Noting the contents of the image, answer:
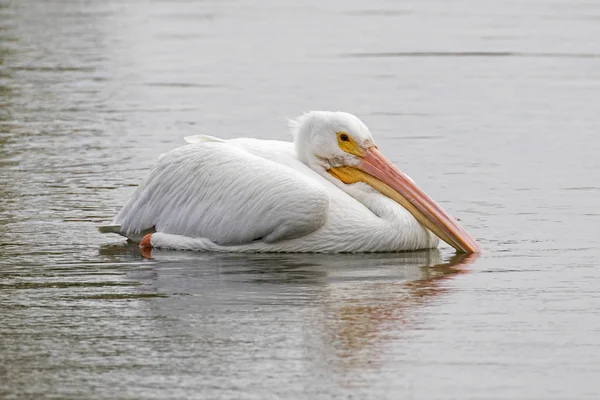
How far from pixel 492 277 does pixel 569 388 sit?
192 centimetres

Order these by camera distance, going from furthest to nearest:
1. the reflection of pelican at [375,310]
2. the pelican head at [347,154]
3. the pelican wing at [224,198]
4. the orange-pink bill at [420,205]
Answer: the pelican head at [347,154]
the orange-pink bill at [420,205]
the pelican wing at [224,198]
the reflection of pelican at [375,310]

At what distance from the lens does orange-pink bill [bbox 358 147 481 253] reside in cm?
765

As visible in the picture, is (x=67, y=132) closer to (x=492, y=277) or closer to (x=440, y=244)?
(x=440, y=244)

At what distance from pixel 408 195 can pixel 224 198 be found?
1.01 meters

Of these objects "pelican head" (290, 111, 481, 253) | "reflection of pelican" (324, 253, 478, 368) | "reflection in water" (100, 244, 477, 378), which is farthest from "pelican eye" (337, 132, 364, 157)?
"reflection of pelican" (324, 253, 478, 368)

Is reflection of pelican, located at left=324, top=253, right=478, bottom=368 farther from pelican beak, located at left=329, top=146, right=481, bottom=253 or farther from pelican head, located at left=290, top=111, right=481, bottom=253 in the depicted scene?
pelican head, located at left=290, top=111, right=481, bottom=253

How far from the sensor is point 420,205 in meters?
7.74

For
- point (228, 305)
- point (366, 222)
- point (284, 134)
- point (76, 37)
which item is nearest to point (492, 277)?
point (366, 222)

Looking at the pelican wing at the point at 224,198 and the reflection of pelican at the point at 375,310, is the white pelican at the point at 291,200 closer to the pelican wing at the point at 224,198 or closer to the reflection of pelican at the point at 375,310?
the pelican wing at the point at 224,198

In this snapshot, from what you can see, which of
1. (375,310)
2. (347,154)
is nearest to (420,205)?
(347,154)

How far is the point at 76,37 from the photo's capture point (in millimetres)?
19031

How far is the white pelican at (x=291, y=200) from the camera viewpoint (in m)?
7.53

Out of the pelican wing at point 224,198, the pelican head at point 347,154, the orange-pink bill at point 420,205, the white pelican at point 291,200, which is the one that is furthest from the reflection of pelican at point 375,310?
the pelican wing at point 224,198

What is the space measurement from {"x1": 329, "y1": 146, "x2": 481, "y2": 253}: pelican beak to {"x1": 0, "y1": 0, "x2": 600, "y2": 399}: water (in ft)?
0.57
